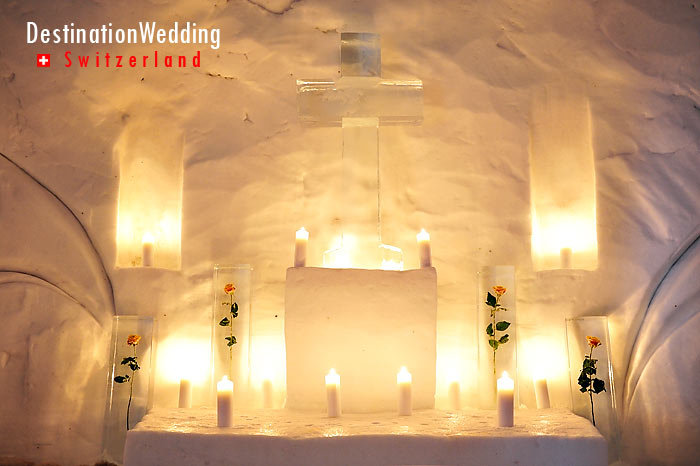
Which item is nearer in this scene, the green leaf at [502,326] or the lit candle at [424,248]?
the lit candle at [424,248]

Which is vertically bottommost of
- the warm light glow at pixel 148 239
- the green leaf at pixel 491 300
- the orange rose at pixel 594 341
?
the orange rose at pixel 594 341

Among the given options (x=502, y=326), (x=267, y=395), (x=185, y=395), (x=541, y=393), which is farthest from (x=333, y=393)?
(x=541, y=393)

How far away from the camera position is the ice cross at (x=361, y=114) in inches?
143

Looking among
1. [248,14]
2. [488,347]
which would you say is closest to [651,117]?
[488,347]

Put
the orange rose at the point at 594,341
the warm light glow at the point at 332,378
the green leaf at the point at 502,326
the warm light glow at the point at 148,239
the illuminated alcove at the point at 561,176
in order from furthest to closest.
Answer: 1. the illuminated alcove at the point at 561,176
2. the warm light glow at the point at 148,239
3. the green leaf at the point at 502,326
4. the orange rose at the point at 594,341
5. the warm light glow at the point at 332,378

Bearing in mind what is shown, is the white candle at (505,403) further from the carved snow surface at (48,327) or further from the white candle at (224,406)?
the carved snow surface at (48,327)

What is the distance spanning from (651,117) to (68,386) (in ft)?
10.7

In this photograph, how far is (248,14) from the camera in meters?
3.90

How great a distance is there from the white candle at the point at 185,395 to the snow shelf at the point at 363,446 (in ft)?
1.87

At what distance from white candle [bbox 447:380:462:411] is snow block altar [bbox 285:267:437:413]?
7.7 inches

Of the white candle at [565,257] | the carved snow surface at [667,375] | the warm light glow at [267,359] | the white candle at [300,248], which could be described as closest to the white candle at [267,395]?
the warm light glow at [267,359]

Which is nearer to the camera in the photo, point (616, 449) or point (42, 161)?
point (616, 449)

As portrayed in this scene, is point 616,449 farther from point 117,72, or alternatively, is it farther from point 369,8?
point 117,72

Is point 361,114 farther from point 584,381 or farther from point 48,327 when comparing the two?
point 48,327
